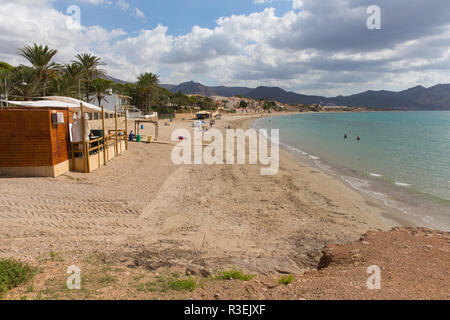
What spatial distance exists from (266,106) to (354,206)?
19387cm

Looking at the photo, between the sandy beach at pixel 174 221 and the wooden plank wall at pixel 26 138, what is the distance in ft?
2.37

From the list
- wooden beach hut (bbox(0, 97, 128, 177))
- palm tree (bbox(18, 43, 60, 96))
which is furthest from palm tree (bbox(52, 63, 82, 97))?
wooden beach hut (bbox(0, 97, 128, 177))

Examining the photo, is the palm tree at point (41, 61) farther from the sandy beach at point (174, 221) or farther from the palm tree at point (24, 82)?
the sandy beach at point (174, 221)

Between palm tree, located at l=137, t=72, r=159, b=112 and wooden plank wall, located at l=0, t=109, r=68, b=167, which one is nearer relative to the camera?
wooden plank wall, located at l=0, t=109, r=68, b=167

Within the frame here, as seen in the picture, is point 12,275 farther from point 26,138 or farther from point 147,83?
point 147,83

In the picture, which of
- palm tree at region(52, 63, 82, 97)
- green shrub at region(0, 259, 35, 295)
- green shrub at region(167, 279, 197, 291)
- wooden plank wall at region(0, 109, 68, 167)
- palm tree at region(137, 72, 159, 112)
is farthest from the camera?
palm tree at region(137, 72, 159, 112)

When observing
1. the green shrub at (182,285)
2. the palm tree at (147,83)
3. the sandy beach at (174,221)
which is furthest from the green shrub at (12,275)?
the palm tree at (147,83)

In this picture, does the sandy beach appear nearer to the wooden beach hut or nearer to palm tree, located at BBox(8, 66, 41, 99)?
the wooden beach hut

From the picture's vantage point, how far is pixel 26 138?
30.8 feet

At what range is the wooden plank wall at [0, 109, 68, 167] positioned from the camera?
9258mm

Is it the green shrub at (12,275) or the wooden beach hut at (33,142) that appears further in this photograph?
the wooden beach hut at (33,142)

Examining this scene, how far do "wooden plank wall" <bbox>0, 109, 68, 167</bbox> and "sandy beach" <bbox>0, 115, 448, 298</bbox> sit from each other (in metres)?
0.72

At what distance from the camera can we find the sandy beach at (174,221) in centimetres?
542
